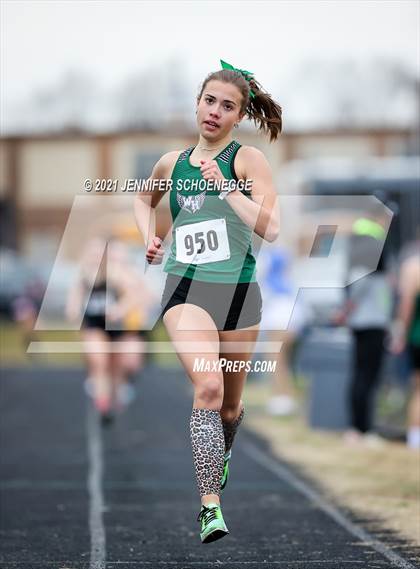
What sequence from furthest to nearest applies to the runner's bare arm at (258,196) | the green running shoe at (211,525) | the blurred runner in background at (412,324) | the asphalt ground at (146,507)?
the blurred runner in background at (412,324) < the asphalt ground at (146,507) < the runner's bare arm at (258,196) < the green running shoe at (211,525)

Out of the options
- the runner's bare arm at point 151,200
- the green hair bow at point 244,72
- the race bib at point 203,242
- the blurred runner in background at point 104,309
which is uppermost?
the blurred runner in background at point 104,309

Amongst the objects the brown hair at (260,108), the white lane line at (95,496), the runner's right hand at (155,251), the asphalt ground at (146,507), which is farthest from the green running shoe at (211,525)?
the brown hair at (260,108)

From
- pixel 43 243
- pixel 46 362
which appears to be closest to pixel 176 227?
pixel 46 362

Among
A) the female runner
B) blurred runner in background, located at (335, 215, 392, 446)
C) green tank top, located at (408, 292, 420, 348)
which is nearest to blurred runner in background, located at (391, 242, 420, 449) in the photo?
green tank top, located at (408, 292, 420, 348)

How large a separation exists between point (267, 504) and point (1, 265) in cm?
3218

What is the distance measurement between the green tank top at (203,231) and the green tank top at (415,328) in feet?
18.1

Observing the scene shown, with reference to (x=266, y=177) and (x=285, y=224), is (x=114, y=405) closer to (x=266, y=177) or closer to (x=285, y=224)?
(x=266, y=177)

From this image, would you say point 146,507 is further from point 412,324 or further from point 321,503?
point 412,324

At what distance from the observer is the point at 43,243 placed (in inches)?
2213

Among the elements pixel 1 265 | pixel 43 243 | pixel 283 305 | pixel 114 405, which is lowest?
pixel 114 405

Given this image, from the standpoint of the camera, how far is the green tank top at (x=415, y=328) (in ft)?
36.3

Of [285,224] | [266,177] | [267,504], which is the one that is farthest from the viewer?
[285,224]

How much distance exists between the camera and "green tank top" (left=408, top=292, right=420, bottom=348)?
36.3 ft

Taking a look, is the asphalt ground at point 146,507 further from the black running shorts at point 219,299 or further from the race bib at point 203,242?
the race bib at point 203,242
